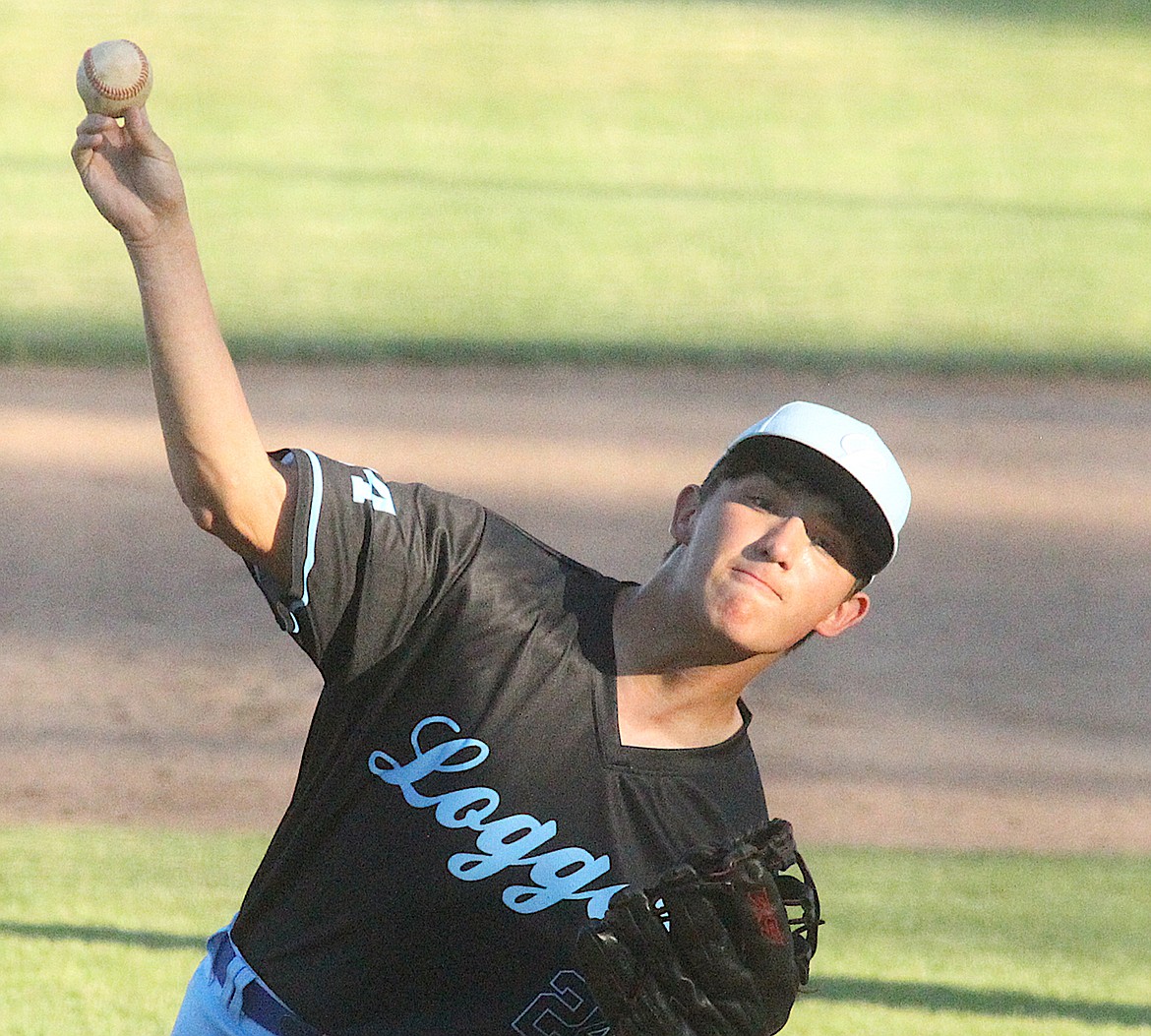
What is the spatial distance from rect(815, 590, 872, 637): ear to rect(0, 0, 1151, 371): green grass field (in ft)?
29.8

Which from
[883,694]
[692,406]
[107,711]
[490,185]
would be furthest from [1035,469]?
[490,185]

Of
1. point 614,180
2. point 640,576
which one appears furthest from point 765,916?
point 614,180

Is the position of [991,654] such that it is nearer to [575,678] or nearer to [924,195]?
[575,678]

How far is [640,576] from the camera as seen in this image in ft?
25.8

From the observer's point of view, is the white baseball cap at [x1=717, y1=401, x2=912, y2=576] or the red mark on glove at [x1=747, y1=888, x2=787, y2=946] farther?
the white baseball cap at [x1=717, y1=401, x2=912, y2=576]

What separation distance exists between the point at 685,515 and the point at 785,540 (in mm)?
240

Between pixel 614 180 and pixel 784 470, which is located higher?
pixel 784 470

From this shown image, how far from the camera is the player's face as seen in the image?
229 cm

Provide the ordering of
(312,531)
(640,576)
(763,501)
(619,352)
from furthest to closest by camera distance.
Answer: (619,352), (640,576), (763,501), (312,531)

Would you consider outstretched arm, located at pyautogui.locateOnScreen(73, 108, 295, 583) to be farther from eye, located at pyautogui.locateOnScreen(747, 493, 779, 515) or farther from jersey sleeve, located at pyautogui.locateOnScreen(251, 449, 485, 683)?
eye, located at pyautogui.locateOnScreen(747, 493, 779, 515)

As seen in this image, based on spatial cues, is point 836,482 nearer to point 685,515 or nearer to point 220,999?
point 685,515

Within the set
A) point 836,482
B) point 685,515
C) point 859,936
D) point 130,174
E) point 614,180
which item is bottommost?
point 614,180

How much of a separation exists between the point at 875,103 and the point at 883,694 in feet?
42.2

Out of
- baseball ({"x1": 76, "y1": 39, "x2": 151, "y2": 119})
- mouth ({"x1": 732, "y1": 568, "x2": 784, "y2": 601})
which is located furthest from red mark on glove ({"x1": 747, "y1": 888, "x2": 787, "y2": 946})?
baseball ({"x1": 76, "y1": 39, "x2": 151, "y2": 119})
